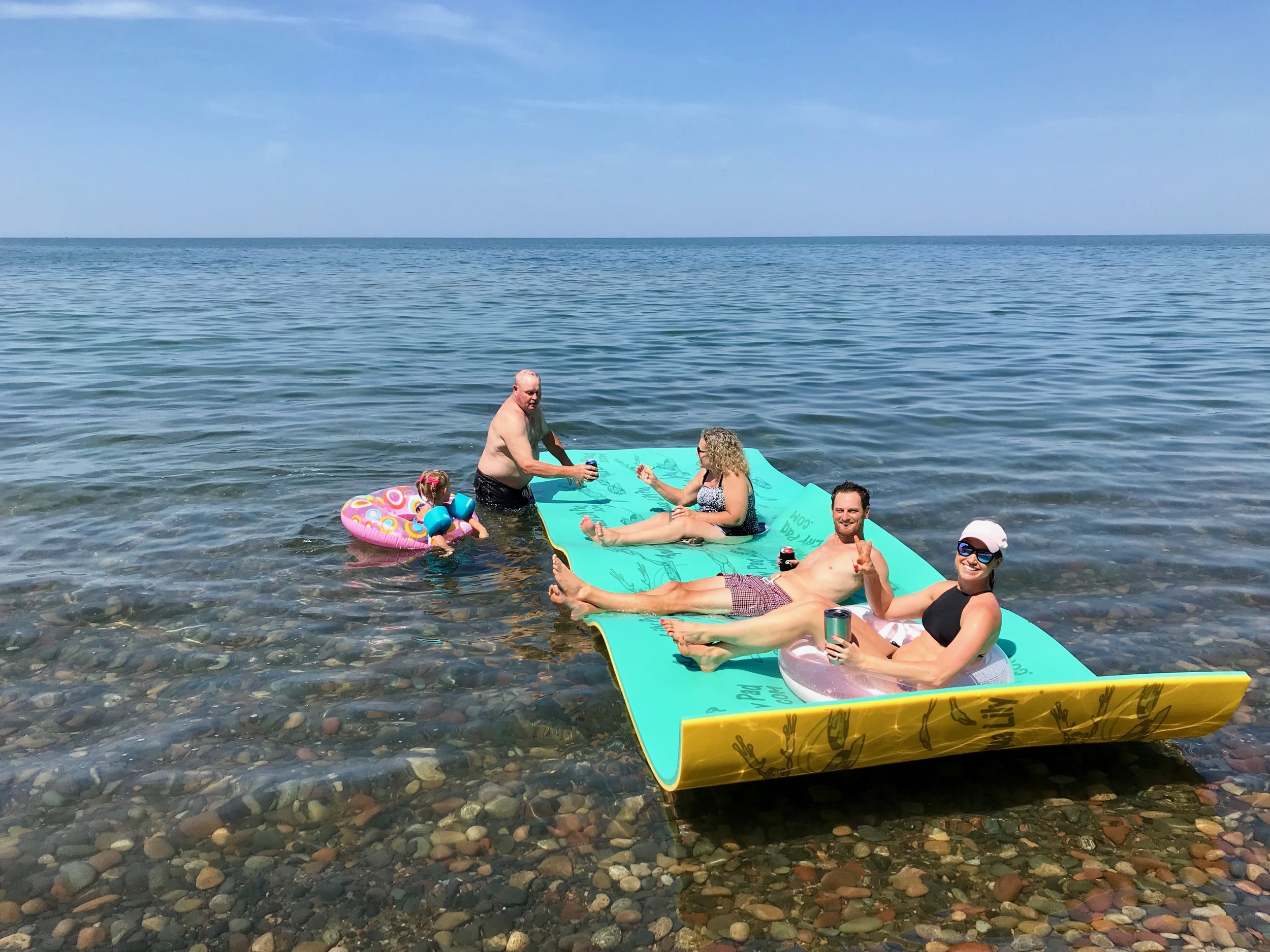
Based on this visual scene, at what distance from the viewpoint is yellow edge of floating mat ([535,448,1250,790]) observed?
15.1 feet

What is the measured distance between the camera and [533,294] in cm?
4122

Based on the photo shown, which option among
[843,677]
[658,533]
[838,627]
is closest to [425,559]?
[658,533]

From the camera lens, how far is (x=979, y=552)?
5.04 m

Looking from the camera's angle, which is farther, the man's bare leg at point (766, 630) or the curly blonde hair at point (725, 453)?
the curly blonde hair at point (725, 453)

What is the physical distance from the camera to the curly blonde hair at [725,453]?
27.3ft

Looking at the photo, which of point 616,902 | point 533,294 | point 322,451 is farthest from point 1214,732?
point 533,294

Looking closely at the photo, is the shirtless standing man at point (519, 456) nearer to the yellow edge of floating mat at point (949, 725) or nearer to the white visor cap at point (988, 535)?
the white visor cap at point (988, 535)

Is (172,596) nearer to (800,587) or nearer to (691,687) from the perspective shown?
(691,687)

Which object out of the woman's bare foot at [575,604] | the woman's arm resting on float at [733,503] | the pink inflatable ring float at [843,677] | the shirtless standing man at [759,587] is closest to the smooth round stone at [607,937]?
the pink inflatable ring float at [843,677]

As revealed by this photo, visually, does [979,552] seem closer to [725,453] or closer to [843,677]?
[843,677]

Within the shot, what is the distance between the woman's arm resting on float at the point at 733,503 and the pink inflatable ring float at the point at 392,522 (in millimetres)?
2397

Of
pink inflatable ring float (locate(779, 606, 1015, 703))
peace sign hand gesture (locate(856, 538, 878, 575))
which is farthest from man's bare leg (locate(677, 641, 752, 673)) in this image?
peace sign hand gesture (locate(856, 538, 878, 575))

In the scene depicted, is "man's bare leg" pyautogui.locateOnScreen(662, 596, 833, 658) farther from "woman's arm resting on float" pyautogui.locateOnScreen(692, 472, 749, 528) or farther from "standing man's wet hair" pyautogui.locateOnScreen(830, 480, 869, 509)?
"woman's arm resting on float" pyautogui.locateOnScreen(692, 472, 749, 528)

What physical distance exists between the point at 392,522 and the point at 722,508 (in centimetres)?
307
